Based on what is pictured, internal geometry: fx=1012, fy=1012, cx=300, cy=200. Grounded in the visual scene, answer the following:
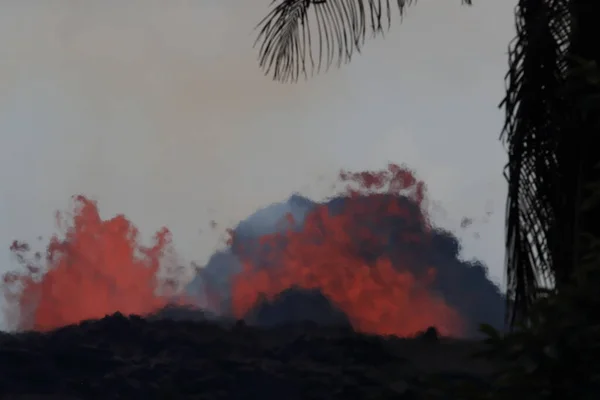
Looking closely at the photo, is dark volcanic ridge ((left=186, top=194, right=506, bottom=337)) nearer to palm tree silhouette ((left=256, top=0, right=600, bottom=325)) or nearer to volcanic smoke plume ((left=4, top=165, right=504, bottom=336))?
volcanic smoke plume ((left=4, top=165, right=504, bottom=336))

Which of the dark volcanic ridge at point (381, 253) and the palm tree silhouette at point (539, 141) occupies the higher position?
the dark volcanic ridge at point (381, 253)

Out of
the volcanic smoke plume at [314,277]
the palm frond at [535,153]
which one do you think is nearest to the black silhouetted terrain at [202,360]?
the volcanic smoke plume at [314,277]

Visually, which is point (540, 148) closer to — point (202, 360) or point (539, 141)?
point (539, 141)

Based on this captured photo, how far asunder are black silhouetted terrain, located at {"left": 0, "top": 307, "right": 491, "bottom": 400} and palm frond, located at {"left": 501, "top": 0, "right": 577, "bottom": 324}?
1891 centimetres

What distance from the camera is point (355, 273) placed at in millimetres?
29703

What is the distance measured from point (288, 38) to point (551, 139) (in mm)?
1777

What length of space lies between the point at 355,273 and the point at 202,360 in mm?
5356

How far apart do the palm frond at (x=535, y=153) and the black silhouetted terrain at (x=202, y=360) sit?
1891cm

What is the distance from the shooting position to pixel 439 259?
2622 cm

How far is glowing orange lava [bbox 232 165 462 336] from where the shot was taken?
27.6 metres

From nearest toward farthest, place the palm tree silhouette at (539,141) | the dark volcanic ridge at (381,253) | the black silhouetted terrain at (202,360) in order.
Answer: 1. the palm tree silhouette at (539,141)
2. the dark volcanic ridge at (381,253)
3. the black silhouetted terrain at (202,360)

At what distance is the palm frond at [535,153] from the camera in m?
6.03

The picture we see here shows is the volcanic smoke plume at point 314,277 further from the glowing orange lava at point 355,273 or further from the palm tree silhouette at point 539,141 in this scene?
the palm tree silhouette at point 539,141

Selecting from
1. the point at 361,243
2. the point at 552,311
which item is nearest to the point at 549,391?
the point at 552,311
